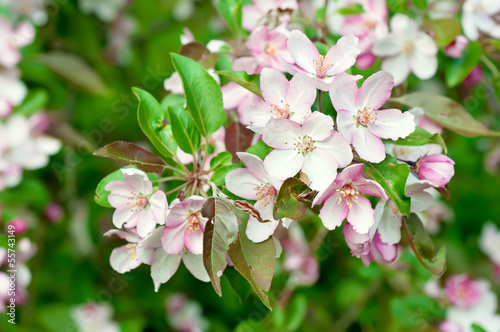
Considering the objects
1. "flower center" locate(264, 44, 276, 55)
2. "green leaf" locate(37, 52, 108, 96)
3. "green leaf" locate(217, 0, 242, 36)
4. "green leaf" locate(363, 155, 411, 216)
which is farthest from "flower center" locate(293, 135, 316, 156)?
"green leaf" locate(37, 52, 108, 96)

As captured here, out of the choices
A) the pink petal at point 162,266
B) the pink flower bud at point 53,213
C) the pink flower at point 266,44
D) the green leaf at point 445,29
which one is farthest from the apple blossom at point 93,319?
the green leaf at point 445,29

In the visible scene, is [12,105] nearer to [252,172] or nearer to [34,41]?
[34,41]

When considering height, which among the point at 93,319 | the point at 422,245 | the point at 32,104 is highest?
the point at 422,245

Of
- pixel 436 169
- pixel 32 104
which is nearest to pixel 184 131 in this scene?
pixel 436 169

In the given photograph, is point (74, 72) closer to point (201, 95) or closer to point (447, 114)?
point (201, 95)

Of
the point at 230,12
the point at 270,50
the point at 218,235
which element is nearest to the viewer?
the point at 218,235

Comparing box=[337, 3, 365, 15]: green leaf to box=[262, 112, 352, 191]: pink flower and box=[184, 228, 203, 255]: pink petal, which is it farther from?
box=[184, 228, 203, 255]: pink petal
